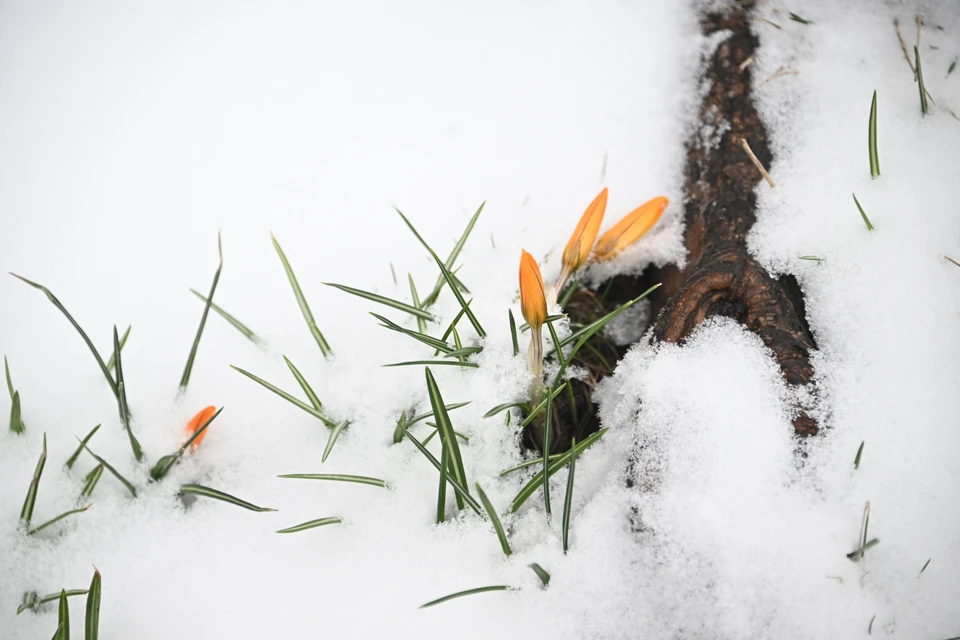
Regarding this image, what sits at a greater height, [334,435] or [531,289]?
[531,289]

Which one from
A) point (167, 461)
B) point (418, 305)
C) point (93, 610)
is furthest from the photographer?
point (418, 305)

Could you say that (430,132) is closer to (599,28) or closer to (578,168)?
(578,168)

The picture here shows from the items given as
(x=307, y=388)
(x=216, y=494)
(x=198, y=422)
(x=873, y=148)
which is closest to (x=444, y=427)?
(x=307, y=388)

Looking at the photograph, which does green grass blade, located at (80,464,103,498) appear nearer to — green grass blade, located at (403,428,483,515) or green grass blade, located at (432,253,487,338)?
green grass blade, located at (403,428,483,515)

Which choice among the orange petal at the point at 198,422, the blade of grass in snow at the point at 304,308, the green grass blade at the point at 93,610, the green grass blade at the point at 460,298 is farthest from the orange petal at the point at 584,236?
the green grass blade at the point at 93,610

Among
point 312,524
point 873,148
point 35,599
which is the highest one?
point 873,148

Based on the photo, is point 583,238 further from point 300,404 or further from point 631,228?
point 300,404

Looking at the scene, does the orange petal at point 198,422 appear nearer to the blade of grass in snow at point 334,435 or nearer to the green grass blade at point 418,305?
the blade of grass in snow at point 334,435

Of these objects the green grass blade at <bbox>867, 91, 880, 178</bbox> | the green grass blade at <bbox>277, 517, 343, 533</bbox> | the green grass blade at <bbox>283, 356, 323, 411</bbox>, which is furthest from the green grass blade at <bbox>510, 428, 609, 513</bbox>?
the green grass blade at <bbox>867, 91, 880, 178</bbox>
